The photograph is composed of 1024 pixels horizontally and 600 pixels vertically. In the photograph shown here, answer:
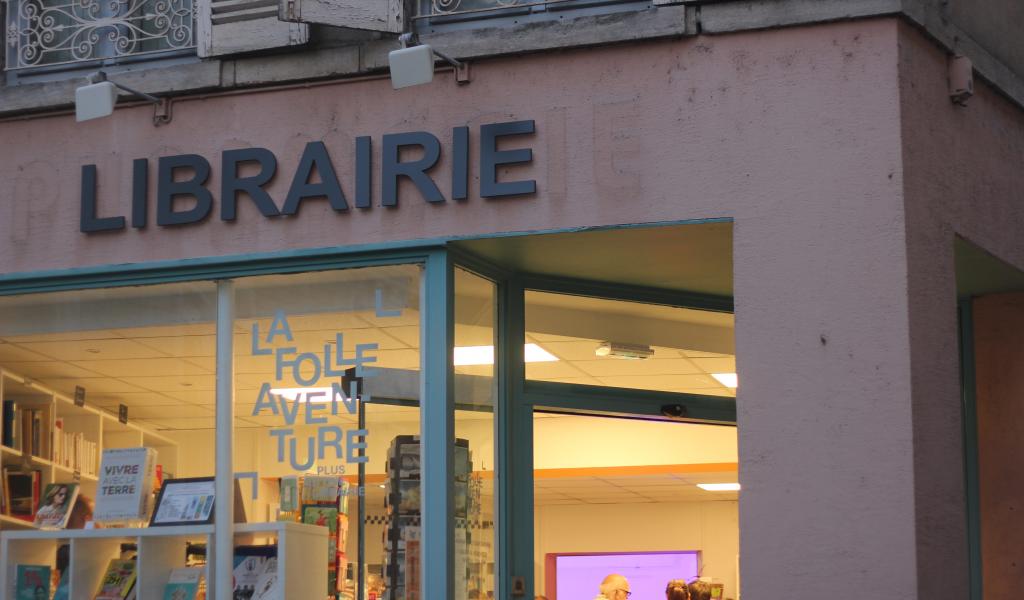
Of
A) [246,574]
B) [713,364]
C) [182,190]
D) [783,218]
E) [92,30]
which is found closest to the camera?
[783,218]

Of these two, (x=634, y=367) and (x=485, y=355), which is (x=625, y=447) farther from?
(x=485, y=355)

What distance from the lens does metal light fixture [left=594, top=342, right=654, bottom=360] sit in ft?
27.8

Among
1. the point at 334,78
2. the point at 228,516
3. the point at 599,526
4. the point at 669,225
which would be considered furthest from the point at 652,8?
the point at 599,526

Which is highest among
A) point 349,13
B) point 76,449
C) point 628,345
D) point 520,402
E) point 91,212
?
point 349,13

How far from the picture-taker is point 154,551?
25.1ft

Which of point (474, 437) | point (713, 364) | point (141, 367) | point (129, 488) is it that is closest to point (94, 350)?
point (141, 367)

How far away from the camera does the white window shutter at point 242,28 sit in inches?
307

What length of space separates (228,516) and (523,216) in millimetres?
2090

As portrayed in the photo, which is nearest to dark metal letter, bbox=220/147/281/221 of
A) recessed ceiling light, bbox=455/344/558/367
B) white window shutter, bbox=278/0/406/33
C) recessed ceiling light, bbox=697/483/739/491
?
white window shutter, bbox=278/0/406/33

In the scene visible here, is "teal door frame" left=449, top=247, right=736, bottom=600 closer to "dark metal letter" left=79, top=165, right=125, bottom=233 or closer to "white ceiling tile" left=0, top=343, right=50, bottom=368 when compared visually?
"dark metal letter" left=79, top=165, right=125, bottom=233

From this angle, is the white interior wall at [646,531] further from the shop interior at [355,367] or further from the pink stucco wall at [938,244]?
the pink stucco wall at [938,244]

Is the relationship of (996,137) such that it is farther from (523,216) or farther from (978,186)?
(523,216)

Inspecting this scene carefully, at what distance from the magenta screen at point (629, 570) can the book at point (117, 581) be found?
1220cm

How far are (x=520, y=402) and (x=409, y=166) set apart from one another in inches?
58.3
